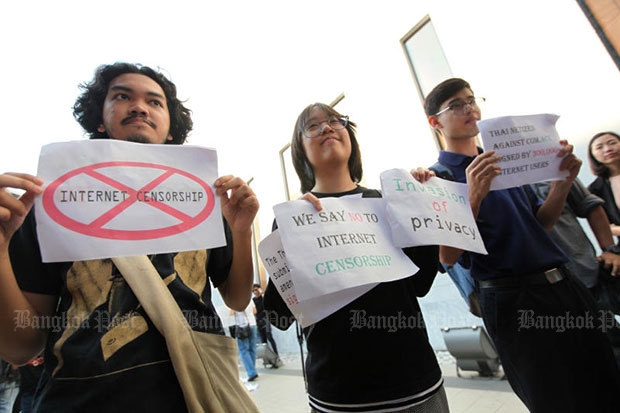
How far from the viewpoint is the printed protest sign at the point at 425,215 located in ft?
2.73

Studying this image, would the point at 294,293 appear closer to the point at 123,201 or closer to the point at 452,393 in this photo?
the point at 123,201

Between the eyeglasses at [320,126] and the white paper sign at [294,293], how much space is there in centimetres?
44

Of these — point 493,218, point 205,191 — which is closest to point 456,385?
point 493,218

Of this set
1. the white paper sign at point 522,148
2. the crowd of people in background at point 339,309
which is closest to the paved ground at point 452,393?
the crowd of people in background at point 339,309

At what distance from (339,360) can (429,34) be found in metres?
4.89

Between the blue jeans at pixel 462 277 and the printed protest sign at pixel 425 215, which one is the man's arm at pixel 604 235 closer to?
the blue jeans at pixel 462 277

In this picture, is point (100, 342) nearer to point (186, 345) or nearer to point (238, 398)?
point (186, 345)

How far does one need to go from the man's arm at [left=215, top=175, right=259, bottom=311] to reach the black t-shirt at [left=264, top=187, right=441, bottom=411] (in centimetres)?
10

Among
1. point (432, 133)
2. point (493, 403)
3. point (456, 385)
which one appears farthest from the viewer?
point (432, 133)

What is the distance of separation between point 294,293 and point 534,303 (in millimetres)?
809

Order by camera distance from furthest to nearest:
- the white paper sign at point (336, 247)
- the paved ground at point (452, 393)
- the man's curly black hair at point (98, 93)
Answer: the paved ground at point (452, 393) < the man's curly black hair at point (98, 93) < the white paper sign at point (336, 247)

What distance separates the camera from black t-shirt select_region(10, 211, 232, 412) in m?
0.56

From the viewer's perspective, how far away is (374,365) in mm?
781

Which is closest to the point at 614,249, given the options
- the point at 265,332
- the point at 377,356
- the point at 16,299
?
the point at 377,356
